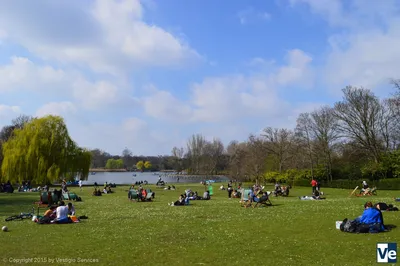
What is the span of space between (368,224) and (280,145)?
65.3 metres

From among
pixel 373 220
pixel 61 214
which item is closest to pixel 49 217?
pixel 61 214

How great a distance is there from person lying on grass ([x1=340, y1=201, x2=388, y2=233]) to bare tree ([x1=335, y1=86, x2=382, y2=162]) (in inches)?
1868

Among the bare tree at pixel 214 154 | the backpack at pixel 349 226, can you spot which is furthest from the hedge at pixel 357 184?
the bare tree at pixel 214 154

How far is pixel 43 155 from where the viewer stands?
59812 millimetres

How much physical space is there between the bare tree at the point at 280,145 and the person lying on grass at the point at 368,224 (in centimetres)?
6093

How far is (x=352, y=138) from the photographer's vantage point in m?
61.0

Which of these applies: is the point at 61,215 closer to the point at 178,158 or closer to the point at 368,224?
the point at 368,224

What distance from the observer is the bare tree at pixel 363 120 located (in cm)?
5903

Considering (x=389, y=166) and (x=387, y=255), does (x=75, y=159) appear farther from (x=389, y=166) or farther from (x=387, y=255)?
(x=387, y=255)

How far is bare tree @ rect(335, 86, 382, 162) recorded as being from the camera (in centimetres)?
5903

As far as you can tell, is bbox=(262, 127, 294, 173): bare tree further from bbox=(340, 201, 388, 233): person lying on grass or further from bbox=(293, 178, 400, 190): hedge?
bbox=(340, 201, 388, 233): person lying on grass

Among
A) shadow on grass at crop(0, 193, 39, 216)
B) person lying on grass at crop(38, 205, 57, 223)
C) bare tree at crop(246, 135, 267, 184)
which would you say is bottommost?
shadow on grass at crop(0, 193, 39, 216)

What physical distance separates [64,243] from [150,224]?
17.3 feet

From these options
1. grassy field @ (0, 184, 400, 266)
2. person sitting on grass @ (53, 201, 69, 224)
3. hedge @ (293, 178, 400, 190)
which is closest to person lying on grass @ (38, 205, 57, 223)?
person sitting on grass @ (53, 201, 69, 224)
